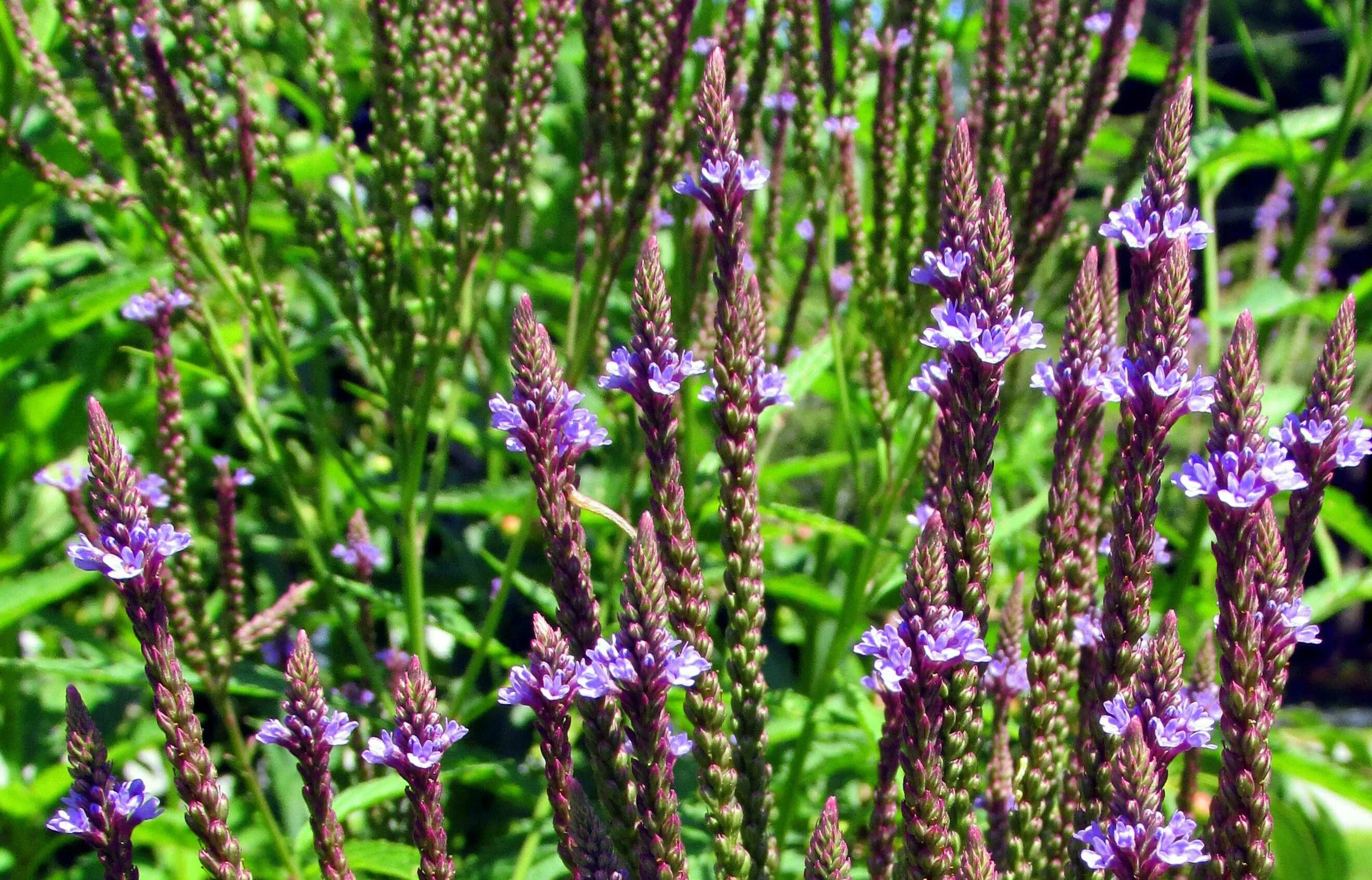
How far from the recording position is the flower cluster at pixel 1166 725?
1.21m

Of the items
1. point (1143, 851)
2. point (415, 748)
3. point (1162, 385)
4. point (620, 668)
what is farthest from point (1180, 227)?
point (415, 748)

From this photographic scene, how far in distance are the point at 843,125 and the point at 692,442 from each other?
0.69 m

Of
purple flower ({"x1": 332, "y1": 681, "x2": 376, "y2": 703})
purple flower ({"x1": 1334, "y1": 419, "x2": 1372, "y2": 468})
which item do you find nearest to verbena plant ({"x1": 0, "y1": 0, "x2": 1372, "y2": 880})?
purple flower ({"x1": 1334, "y1": 419, "x2": 1372, "y2": 468})

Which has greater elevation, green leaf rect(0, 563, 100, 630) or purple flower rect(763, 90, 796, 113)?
purple flower rect(763, 90, 796, 113)

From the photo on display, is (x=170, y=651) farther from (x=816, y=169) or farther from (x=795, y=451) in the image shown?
(x=795, y=451)

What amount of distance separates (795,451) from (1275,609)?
3.44 m

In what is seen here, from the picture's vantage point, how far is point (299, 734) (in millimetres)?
1270

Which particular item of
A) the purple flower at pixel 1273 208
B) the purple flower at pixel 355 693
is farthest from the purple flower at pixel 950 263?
the purple flower at pixel 1273 208

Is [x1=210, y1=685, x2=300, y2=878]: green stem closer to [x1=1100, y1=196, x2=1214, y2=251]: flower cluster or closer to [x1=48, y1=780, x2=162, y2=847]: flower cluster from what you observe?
[x1=48, y1=780, x2=162, y2=847]: flower cluster

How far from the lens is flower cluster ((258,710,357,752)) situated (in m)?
1.27

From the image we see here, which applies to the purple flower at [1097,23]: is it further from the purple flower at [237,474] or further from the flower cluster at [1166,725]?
the purple flower at [237,474]

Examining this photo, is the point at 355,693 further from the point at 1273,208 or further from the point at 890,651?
the point at 1273,208

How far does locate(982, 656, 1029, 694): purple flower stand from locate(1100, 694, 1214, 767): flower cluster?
1.50 feet

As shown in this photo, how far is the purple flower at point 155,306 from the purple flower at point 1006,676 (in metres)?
1.49
